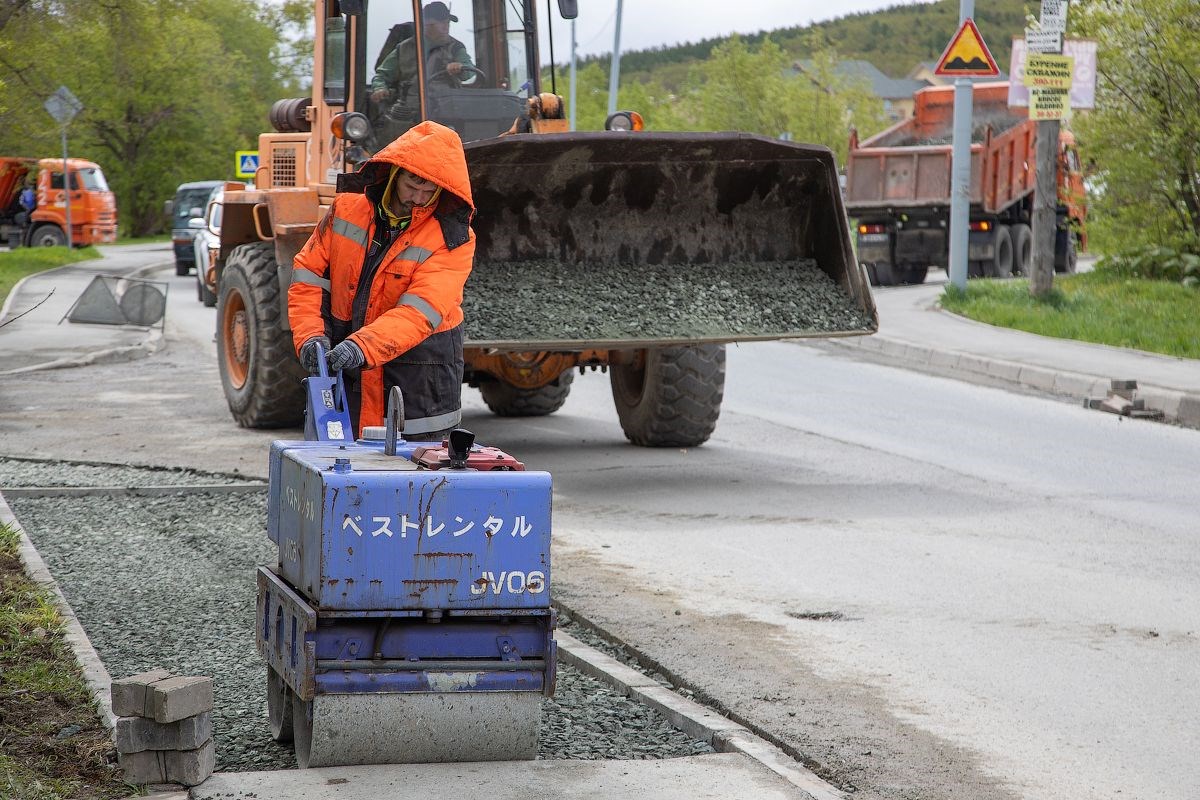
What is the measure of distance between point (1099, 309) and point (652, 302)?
10.9 m

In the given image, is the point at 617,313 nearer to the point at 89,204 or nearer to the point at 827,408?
the point at 827,408

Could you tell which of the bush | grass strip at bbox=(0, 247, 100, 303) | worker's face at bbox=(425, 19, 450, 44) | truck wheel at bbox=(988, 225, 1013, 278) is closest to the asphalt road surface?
worker's face at bbox=(425, 19, 450, 44)

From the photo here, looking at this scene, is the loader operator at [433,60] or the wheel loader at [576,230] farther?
the loader operator at [433,60]

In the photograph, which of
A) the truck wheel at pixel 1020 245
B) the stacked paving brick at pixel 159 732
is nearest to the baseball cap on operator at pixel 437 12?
the stacked paving brick at pixel 159 732

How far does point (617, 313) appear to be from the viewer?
9562 millimetres

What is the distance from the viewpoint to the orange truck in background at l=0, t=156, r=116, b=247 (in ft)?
129

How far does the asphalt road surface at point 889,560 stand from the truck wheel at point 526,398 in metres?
0.20

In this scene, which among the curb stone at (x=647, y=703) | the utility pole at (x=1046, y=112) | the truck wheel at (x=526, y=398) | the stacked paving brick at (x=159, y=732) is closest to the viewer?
the stacked paving brick at (x=159, y=732)

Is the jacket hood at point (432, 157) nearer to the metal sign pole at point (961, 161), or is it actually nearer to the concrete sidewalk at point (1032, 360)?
the concrete sidewalk at point (1032, 360)

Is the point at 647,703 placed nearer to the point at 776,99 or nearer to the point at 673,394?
the point at 673,394

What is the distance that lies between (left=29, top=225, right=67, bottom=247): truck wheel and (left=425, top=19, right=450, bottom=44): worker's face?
104 feet

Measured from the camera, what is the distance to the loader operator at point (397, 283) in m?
5.24

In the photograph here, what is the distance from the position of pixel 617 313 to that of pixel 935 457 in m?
2.64

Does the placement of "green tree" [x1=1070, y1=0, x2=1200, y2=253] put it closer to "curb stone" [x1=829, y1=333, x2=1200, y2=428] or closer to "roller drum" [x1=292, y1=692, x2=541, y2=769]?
"curb stone" [x1=829, y1=333, x2=1200, y2=428]
